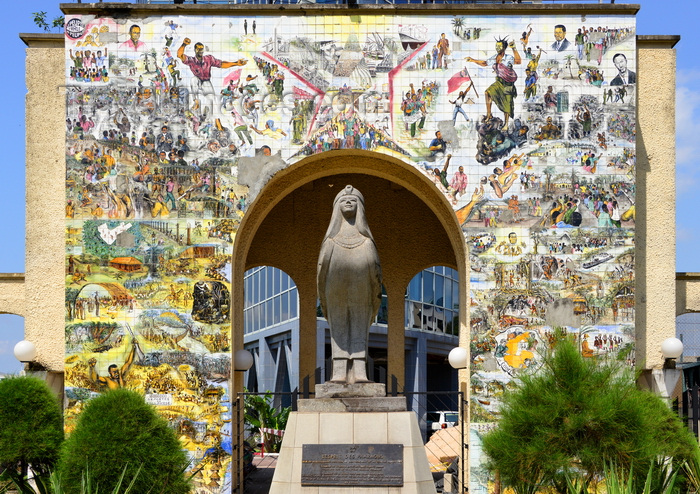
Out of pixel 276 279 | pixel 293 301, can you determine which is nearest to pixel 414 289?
pixel 293 301

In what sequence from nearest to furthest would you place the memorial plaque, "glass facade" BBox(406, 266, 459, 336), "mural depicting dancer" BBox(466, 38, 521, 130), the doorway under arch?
the memorial plaque, "mural depicting dancer" BBox(466, 38, 521, 130), the doorway under arch, "glass facade" BBox(406, 266, 459, 336)

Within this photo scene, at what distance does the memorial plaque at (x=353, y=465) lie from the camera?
10742mm

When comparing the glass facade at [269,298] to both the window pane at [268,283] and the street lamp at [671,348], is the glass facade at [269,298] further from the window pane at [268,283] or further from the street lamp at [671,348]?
the street lamp at [671,348]

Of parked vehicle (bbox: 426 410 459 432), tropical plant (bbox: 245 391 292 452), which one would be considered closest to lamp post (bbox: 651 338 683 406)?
tropical plant (bbox: 245 391 292 452)

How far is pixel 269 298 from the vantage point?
3397 cm

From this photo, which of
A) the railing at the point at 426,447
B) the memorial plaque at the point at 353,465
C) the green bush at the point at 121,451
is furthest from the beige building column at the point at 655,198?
the green bush at the point at 121,451

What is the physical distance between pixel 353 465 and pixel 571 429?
93.7 inches

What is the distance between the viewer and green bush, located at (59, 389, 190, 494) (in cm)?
1062

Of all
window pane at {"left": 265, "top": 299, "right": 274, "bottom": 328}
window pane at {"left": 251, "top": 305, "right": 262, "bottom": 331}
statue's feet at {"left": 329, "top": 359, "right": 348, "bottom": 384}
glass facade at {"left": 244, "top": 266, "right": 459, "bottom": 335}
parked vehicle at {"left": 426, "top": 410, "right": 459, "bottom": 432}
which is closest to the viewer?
statue's feet at {"left": 329, "top": 359, "right": 348, "bottom": 384}

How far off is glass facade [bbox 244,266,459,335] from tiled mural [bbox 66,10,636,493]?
16633mm

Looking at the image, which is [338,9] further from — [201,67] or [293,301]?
[293,301]

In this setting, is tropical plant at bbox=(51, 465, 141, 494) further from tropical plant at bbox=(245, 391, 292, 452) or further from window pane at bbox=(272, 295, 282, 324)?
window pane at bbox=(272, 295, 282, 324)

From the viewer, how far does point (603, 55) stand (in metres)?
15.7

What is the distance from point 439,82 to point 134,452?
7840mm
